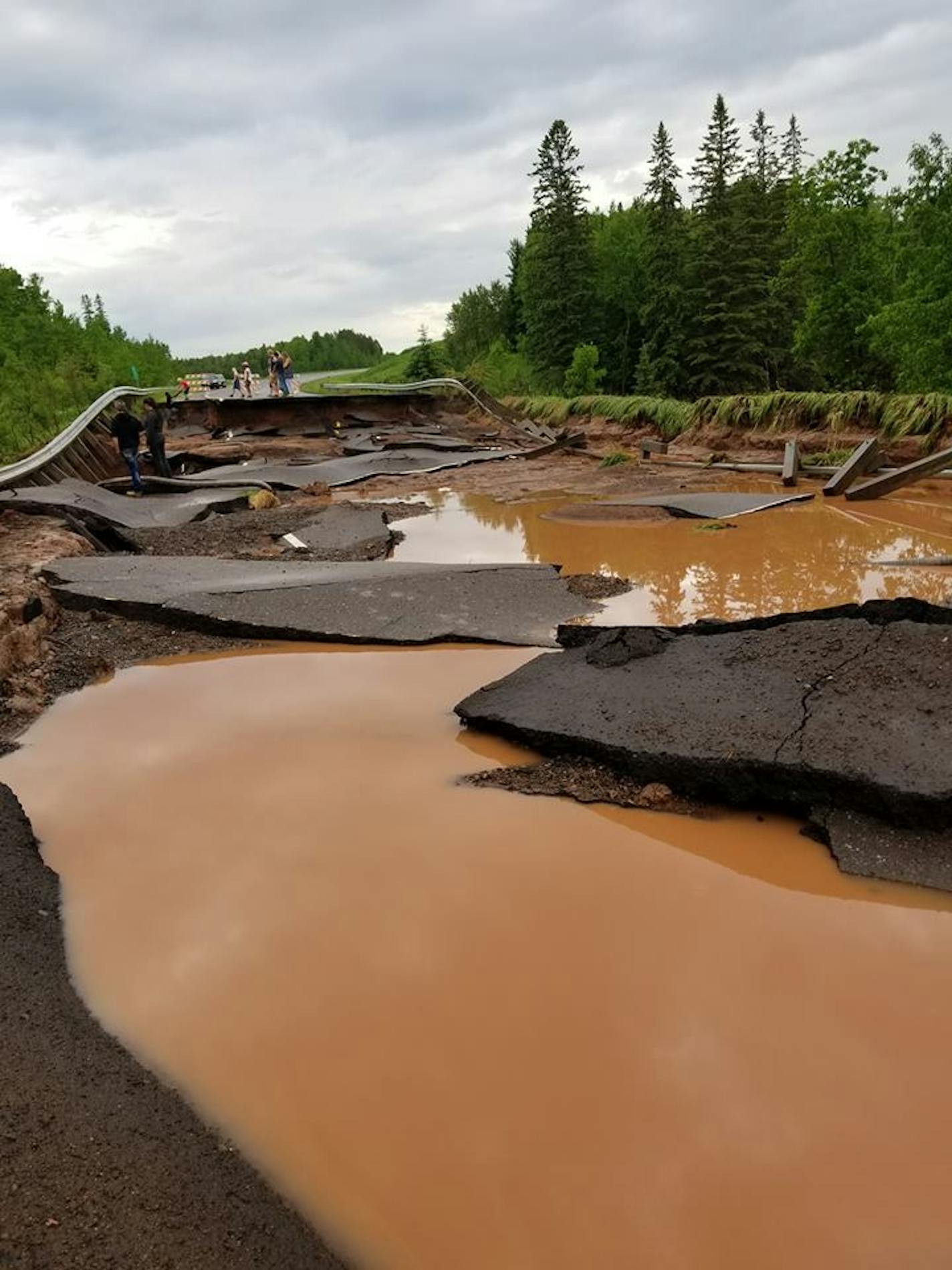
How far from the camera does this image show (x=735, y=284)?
3650cm

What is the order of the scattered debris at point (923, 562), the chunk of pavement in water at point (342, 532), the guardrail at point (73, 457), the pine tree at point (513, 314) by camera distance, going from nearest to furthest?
1. the scattered debris at point (923, 562)
2. the chunk of pavement in water at point (342, 532)
3. the guardrail at point (73, 457)
4. the pine tree at point (513, 314)

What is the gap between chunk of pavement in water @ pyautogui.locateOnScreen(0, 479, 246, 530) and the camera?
10.8 meters

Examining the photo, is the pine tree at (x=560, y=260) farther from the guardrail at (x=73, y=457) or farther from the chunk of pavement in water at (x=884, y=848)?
the chunk of pavement in water at (x=884, y=848)

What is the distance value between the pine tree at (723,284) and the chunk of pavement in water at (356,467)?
65.9 ft

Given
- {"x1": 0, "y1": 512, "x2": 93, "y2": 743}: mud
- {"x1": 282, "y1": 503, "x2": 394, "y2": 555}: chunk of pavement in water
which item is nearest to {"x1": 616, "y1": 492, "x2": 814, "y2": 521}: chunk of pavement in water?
{"x1": 282, "y1": 503, "x2": 394, "y2": 555}: chunk of pavement in water

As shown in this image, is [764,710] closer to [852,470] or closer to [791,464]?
[852,470]

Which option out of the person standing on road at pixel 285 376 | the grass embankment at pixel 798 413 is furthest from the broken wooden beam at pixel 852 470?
the person standing on road at pixel 285 376

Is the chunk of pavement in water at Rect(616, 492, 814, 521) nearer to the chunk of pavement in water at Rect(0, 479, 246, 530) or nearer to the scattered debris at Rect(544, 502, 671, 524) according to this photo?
the scattered debris at Rect(544, 502, 671, 524)

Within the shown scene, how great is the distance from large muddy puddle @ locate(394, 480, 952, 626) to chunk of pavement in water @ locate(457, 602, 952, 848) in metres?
1.73

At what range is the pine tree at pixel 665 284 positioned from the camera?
127 feet

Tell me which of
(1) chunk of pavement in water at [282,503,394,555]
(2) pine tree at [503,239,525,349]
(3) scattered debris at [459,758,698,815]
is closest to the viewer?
(3) scattered debris at [459,758,698,815]

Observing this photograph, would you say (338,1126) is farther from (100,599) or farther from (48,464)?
(48,464)

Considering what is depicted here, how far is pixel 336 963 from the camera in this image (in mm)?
2873

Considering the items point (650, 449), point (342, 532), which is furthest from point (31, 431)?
point (342, 532)
